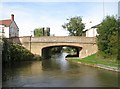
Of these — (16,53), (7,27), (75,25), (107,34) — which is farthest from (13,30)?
(107,34)

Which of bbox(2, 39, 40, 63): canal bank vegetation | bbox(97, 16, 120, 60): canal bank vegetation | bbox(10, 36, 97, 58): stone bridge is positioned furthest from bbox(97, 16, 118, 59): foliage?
bbox(2, 39, 40, 63): canal bank vegetation

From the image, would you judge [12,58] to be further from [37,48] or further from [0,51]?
[0,51]

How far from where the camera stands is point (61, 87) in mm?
21203

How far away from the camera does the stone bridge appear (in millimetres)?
53281

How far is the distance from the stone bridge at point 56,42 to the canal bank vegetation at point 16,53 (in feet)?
3.96

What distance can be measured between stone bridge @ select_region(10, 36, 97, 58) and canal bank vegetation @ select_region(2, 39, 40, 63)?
1207 millimetres

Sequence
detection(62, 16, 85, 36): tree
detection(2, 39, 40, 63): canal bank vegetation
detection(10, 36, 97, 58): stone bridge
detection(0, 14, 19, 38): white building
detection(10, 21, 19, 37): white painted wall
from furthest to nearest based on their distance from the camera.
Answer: detection(62, 16, 85, 36): tree, detection(10, 21, 19, 37): white painted wall, detection(0, 14, 19, 38): white building, detection(10, 36, 97, 58): stone bridge, detection(2, 39, 40, 63): canal bank vegetation

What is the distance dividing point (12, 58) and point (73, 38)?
41.4ft

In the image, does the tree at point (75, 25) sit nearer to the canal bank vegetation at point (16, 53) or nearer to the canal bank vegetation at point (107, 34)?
the canal bank vegetation at point (16, 53)

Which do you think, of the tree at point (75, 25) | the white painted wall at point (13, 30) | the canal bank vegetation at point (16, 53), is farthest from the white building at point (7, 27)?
the tree at point (75, 25)

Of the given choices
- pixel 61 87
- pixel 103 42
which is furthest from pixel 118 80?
pixel 103 42

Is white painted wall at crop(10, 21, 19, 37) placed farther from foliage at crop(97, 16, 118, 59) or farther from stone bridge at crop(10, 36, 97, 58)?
foliage at crop(97, 16, 118, 59)

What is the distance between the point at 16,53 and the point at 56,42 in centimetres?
833

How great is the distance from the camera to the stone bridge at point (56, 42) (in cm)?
5328
